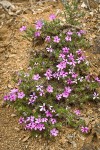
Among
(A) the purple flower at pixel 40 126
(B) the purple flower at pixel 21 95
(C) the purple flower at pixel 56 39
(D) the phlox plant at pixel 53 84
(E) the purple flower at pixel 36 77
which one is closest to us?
(A) the purple flower at pixel 40 126

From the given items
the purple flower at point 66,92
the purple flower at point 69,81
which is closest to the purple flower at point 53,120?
the purple flower at point 66,92

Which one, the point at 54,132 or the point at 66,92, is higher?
the point at 66,92

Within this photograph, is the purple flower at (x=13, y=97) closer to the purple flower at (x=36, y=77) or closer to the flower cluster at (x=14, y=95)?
the flower cluster at (x=14, y=95)

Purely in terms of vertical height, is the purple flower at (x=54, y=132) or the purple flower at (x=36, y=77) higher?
the purple flower at (x=36, y=77)

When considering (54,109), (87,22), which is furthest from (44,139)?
(87,22)

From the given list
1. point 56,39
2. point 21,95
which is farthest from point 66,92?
point 56,39

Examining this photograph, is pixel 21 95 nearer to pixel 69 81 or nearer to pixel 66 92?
pixel 66 92

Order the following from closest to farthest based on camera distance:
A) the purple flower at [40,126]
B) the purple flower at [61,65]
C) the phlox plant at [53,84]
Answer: the purple flower at [40,126]
the phlox plant at [53,84]
the purple flower at [61,65]
